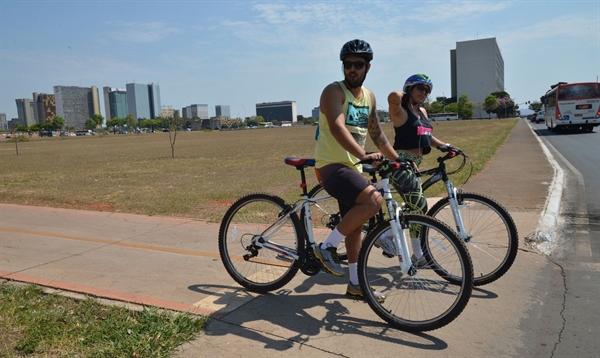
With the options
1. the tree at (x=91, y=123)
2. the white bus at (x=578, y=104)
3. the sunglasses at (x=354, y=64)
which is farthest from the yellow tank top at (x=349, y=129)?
the tree at (x=91, y=123)

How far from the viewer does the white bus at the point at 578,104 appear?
2773 cm

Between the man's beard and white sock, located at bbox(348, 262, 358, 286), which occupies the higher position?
the man's beard

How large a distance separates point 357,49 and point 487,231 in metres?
2.28

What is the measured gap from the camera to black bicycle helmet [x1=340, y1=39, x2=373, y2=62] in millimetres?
3547

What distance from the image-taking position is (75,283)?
4.58 m

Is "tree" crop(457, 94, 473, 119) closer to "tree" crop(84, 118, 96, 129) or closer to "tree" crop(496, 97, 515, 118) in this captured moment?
"tree" crop(496, 97, 515, 118)

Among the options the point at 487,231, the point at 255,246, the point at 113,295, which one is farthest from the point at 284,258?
the point at 487,231

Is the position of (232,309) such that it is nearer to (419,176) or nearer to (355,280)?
(355,280)

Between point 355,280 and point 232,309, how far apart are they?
1045mm

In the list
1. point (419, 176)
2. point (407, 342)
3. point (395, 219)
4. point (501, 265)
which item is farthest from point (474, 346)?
point (419, 176)

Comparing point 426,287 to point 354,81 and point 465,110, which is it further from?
point 465,110

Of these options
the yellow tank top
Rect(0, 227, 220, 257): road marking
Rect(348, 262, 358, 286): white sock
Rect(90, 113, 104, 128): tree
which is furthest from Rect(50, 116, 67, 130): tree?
Rect(348, 262, 358, 286): white sock

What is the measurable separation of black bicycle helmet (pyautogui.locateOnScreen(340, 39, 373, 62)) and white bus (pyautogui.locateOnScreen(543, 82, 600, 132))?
29.5m

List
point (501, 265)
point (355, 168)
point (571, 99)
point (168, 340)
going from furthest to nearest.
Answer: point (571, 99), point (501, 265), point (355, 168), point (168, 340)
